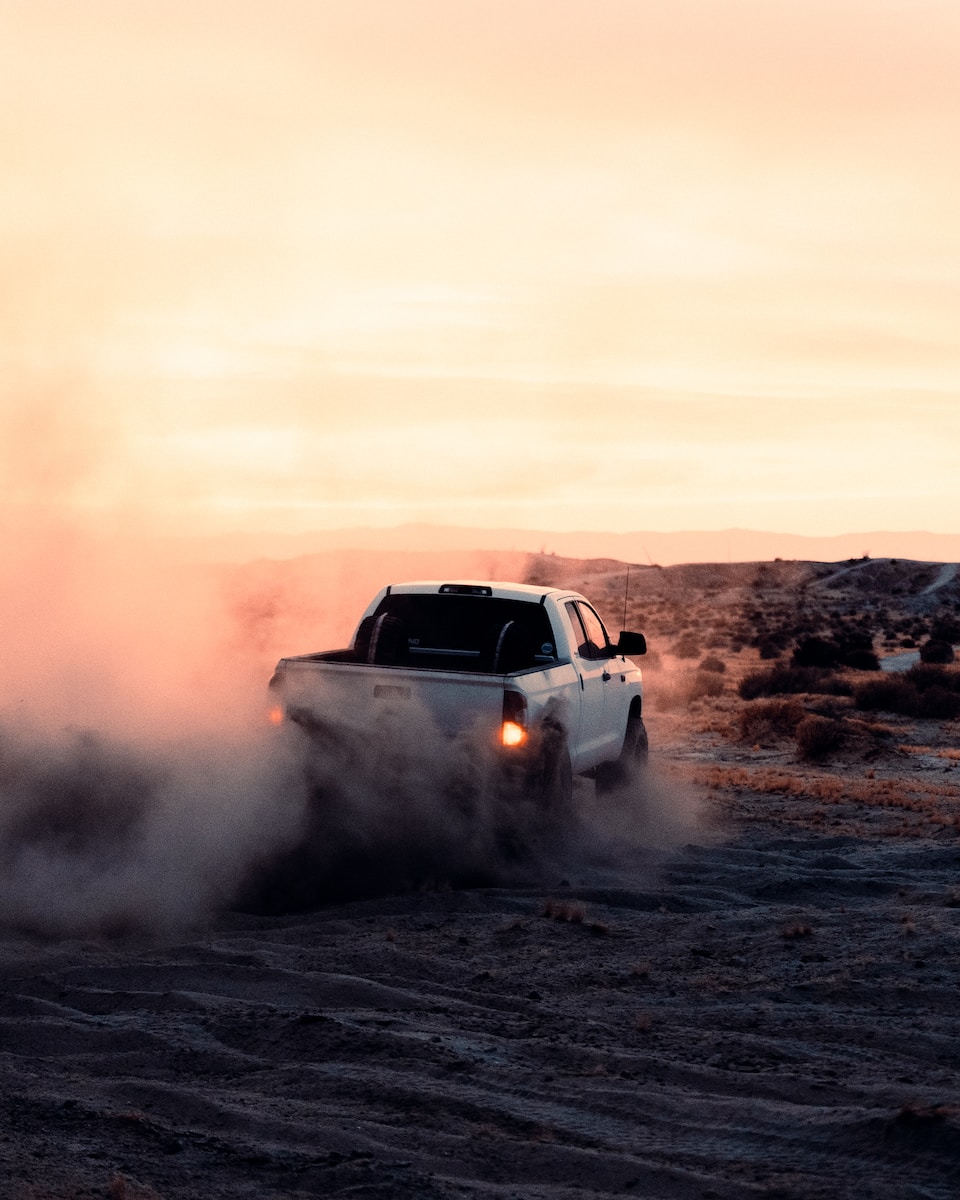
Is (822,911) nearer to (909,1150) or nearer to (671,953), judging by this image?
(671,953)

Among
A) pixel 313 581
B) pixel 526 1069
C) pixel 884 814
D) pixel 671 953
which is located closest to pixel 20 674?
pixel 671 953

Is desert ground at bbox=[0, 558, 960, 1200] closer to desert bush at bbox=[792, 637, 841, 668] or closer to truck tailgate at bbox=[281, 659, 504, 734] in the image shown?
truck tailgate at bbox=[281, 659, 504, 734]

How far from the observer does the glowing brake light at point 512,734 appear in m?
9.48

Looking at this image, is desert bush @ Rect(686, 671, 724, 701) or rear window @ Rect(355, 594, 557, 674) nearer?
rear window @ Rect(355, 594, 557, 674)

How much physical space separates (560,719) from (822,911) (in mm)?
2446

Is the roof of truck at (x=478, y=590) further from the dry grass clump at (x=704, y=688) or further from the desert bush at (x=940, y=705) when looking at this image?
the dry grass clump at (x=704, y=688)

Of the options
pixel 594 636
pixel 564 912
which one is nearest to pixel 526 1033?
pixel 564 912

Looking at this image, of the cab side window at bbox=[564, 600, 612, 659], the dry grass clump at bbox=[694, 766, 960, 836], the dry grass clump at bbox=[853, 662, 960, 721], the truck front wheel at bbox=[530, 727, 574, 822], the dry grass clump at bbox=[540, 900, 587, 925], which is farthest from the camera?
the dry grass clump at bbox=[853, 662, 960, 721]

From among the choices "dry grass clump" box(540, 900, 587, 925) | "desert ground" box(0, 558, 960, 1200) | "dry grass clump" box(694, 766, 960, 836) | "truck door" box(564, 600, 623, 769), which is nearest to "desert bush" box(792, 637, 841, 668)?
"dry grass clump" box(694, 766, 960, 836)

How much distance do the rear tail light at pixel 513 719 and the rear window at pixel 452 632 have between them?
62.3 inches

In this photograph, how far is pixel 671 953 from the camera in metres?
7.85

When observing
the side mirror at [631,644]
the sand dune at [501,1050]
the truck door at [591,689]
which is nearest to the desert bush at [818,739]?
the truck door at [591,689]

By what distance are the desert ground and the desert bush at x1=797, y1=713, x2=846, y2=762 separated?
590 centimetres

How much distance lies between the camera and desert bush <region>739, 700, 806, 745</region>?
2053 cm
